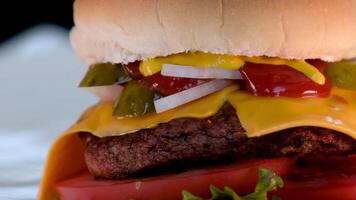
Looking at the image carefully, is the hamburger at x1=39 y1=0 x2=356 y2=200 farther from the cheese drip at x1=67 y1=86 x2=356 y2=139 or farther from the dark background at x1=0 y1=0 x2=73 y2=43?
the dark background at x1=0 y1=0 x2=73 y2=43

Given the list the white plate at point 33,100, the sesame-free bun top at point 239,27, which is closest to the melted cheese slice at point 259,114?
the sesame-free bun top at point 239,27

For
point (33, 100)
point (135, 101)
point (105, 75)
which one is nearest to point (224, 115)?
point (135, 101)

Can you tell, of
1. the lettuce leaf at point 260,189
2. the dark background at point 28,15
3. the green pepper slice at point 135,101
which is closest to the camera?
the lettuce leaf at point 260,189

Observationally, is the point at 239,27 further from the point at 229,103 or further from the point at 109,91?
the point at 109,91

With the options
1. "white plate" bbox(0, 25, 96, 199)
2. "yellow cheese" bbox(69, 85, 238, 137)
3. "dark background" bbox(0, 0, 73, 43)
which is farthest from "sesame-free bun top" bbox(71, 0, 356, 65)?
"dark background" bbox(0, 0, 73, 43)

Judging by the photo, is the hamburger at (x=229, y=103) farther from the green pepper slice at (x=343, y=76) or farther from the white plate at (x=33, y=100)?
the white plate at (x=33, y=100)

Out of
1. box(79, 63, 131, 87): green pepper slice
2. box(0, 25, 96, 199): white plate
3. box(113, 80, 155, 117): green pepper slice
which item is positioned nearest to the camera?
box(113, 80, 155, 117): green pepper slice

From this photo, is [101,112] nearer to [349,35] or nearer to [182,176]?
[182,176]
